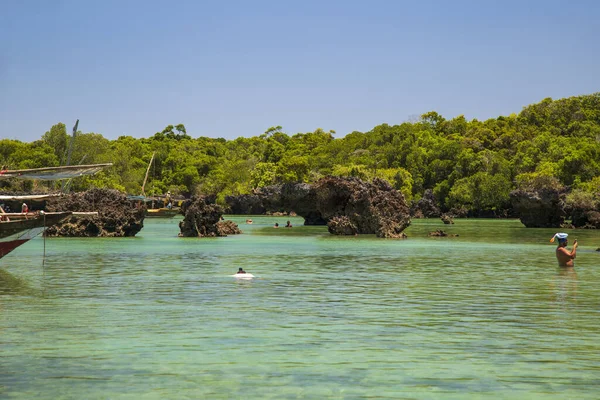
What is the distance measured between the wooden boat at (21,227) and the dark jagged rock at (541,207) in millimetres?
48754

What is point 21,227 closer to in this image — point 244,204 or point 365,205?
point 365,205

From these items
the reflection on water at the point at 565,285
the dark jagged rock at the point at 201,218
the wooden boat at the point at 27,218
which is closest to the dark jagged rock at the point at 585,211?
the dark jagged rock at the point at 201,218

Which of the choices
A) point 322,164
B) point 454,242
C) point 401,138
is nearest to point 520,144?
point 401,138

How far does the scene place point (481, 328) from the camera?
17.2 meters

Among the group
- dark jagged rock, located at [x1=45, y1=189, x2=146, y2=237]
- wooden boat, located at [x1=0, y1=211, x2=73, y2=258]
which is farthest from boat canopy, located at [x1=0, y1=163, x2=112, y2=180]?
dark jagged rock, located at [x1=45, y1=189, x2=146, y2=237]

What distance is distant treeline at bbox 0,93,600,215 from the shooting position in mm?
108875

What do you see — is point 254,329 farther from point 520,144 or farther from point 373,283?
point 520,144

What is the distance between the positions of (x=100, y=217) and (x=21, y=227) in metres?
23.0

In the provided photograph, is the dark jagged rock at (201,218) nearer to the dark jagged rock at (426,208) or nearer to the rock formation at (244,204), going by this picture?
the dark jagged rock at (426,208)

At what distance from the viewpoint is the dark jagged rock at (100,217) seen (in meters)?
54.1

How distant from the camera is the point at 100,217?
177ft

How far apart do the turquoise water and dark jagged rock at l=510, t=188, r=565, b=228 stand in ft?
131

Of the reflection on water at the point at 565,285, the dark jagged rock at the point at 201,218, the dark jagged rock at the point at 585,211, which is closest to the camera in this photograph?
the reflection on water at the point at 565,285

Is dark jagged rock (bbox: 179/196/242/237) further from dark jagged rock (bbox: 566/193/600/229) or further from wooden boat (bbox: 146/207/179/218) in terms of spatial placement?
wooden boat (bbox: 146/207/179/218)
